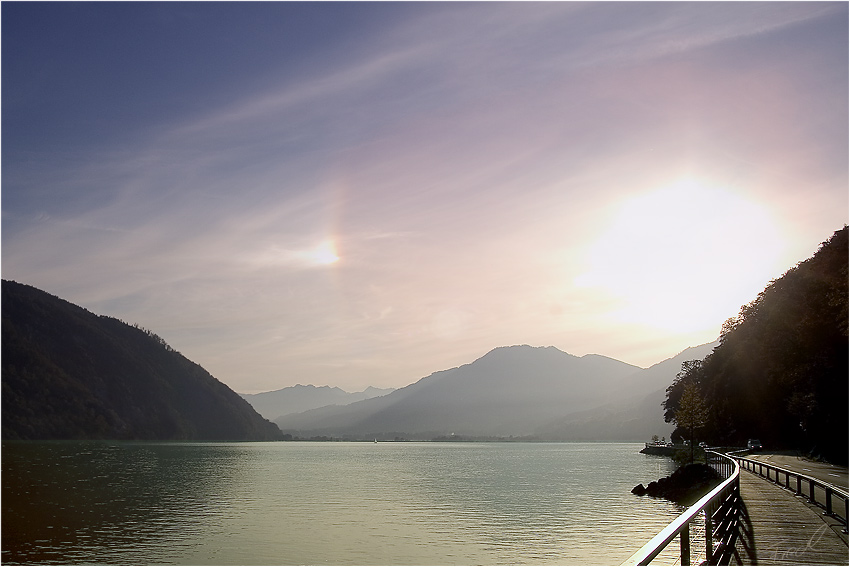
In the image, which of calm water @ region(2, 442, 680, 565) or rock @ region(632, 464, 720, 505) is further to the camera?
rock @ region(632, 464, 720, 505)

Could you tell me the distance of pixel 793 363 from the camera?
54094 millimetres

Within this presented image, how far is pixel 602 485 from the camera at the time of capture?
77.8 metres

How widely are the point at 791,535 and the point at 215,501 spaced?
55.2 metres

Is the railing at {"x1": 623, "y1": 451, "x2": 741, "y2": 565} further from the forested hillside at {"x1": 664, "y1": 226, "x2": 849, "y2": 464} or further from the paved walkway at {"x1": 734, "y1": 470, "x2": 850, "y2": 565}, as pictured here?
the forested hillside at {"x1": 664, "y1": 226, "x2": 849, "y2": 464}

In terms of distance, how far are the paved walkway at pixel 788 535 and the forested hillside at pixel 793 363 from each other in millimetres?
18804

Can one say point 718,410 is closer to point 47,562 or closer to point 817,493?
point 817,493

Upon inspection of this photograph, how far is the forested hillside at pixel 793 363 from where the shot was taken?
1683 inches

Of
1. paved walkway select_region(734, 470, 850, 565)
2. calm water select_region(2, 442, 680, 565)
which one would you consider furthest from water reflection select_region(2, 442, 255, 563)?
paved walkway select_region(734, 470, 850, 565)

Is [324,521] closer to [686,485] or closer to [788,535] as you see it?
[686,485]

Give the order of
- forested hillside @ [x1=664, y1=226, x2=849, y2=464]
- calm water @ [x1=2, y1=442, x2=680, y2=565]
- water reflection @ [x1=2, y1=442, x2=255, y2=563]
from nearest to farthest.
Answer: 1. calm water @ [x1=2, y1=442, x2=680, y2=565]
2. water reflection @ [x1=2, y1=442, x2=255, y2=563]
3. forested hillside @ [x1=664, y1=226, x2=849, y2=464]

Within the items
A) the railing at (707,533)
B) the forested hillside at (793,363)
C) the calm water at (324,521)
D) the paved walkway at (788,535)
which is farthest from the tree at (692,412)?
the railing at (707,533)

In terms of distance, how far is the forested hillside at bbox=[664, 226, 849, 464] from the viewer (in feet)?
140

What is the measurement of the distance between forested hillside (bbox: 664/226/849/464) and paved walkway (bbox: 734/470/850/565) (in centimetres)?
1880

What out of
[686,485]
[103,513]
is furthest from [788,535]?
[103,513]
